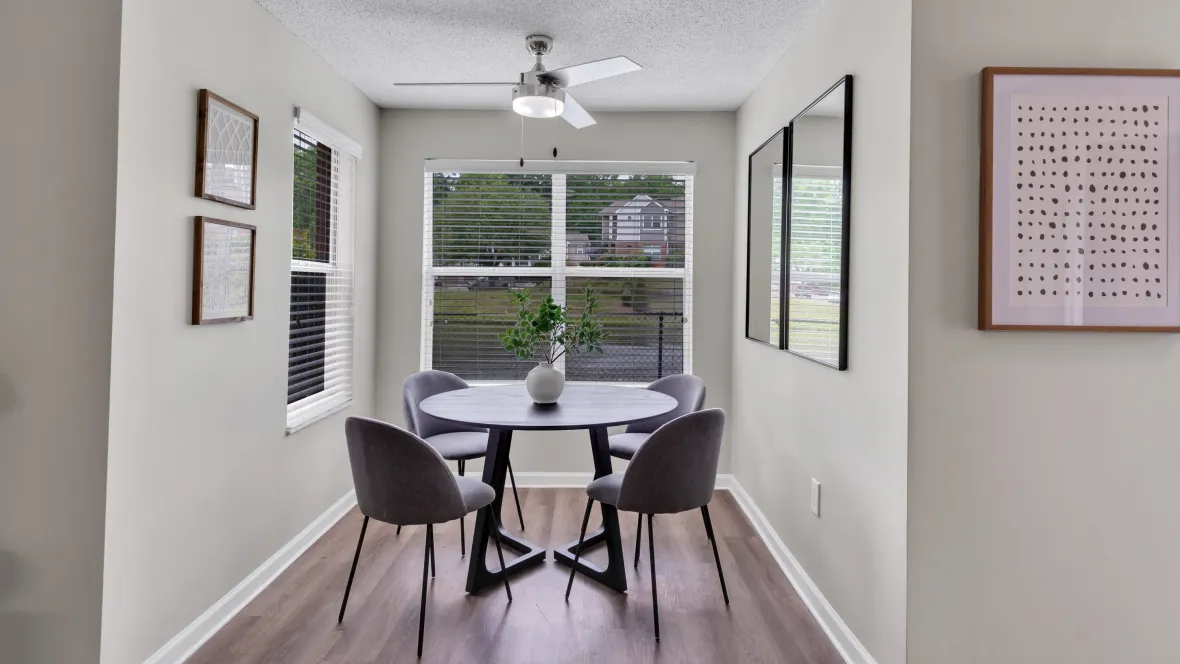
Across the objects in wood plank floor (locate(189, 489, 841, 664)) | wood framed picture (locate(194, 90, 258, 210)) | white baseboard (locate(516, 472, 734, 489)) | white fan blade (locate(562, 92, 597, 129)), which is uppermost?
white fan blade (locate(562, 92, 597, 129))

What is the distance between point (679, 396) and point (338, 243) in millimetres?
2064

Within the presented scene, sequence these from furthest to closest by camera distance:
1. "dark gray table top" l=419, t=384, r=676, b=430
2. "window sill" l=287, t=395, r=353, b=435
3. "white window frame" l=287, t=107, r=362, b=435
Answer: "white window frame" l=287, t=107, r=362, b=435 < "window sill" l=287, t=395, r=353, b=435 < "dark gray table top" l=419, t=384, r=676, b=430

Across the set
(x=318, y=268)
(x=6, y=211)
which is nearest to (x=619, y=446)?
(x=318, y=268)

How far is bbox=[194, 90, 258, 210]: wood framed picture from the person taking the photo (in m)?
2.14

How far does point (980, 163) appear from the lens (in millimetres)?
1753

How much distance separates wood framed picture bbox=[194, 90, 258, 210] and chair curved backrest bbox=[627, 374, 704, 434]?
2.00m

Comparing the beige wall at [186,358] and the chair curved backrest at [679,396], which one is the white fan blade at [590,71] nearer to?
the beige wall at [186,358]

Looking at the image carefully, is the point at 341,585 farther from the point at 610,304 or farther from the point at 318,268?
the point at 610,304

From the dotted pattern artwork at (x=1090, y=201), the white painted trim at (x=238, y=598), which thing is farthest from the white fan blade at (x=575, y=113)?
the white painted trim at (x=238, y=598)

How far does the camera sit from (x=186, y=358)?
211 centimetres

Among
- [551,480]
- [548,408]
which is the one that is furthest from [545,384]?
[551,480]

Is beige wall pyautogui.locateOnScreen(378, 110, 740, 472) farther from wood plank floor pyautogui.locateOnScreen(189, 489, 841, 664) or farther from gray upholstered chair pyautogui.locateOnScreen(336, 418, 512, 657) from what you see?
gray upholstered chair pyautogui.locateOnScreen(336, 418, 512, 657)

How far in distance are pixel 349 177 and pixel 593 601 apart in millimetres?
2616

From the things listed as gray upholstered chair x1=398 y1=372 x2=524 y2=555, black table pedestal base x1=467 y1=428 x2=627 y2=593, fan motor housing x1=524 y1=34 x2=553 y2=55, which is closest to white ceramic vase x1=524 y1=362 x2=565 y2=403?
black table pedestal base x1=467 y1=428 x2=627 y2=593
